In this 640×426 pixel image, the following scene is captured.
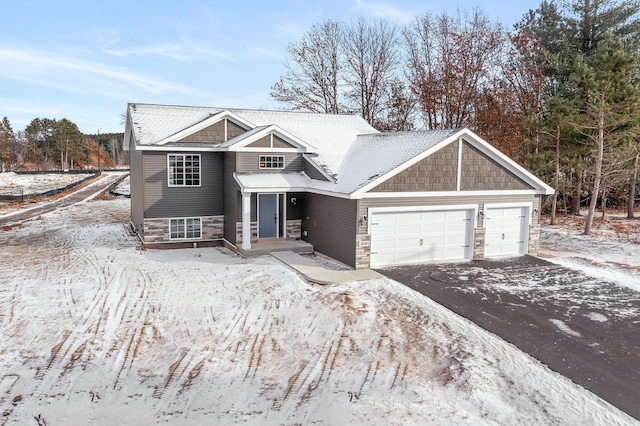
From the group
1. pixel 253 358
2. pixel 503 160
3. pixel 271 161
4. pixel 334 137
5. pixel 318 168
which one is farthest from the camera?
pixel 334 137

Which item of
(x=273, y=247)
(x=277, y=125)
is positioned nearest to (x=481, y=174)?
(x=273, y=247)

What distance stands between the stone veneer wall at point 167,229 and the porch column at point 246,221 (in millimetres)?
2657

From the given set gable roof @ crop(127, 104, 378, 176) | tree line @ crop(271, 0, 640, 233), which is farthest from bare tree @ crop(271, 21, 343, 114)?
gable roof @ crop(127, 104, 378, 176)

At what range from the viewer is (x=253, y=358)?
812 cm

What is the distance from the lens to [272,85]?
33.8 m

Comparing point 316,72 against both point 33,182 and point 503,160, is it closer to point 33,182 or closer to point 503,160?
point 503,160

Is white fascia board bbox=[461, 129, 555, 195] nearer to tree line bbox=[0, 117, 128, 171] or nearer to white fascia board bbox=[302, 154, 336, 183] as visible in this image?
white fascia board bbox=[302, 154, 336, 183]

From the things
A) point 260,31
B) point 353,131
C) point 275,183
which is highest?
point 260,31

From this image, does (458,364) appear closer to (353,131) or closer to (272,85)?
(353,131)

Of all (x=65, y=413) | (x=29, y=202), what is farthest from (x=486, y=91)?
(x=29, y=202)

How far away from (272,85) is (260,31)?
13.4 meters

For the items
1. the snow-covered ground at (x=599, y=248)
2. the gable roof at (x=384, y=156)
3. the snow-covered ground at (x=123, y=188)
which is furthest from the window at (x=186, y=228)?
the snow-covered ground at (x=123, y=188)

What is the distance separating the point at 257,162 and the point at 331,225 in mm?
3996

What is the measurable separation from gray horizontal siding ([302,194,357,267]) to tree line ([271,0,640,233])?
12.7 m
